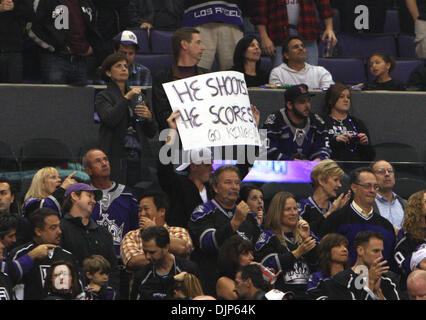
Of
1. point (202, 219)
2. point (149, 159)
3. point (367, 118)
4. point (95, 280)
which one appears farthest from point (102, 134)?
point (367, 118)

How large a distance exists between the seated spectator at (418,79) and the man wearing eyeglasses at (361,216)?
3.21 m

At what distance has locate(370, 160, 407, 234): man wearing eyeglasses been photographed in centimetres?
950

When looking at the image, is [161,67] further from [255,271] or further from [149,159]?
[255,271]

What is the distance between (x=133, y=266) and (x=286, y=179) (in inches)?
59.9

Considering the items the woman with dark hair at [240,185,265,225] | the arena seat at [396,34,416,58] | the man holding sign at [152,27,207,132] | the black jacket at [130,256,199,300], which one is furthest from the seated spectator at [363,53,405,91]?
the black jacket at [130,256,199,300]

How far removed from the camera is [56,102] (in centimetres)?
1152

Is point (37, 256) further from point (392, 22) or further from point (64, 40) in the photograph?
point (392, 22)

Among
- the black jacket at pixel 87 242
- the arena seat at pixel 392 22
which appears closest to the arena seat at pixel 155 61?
the black jacket at pixel 87 242

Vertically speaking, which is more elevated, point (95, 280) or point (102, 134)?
point (102, 134)

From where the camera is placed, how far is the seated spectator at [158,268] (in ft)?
26.6

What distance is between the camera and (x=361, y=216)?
923 centimetres

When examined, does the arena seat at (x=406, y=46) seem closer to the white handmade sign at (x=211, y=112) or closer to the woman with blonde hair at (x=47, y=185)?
the white handmade sign at (x=211, y=112)

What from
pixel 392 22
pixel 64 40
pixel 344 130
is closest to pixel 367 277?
pixel 344 130

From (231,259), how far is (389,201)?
1.94 meters
